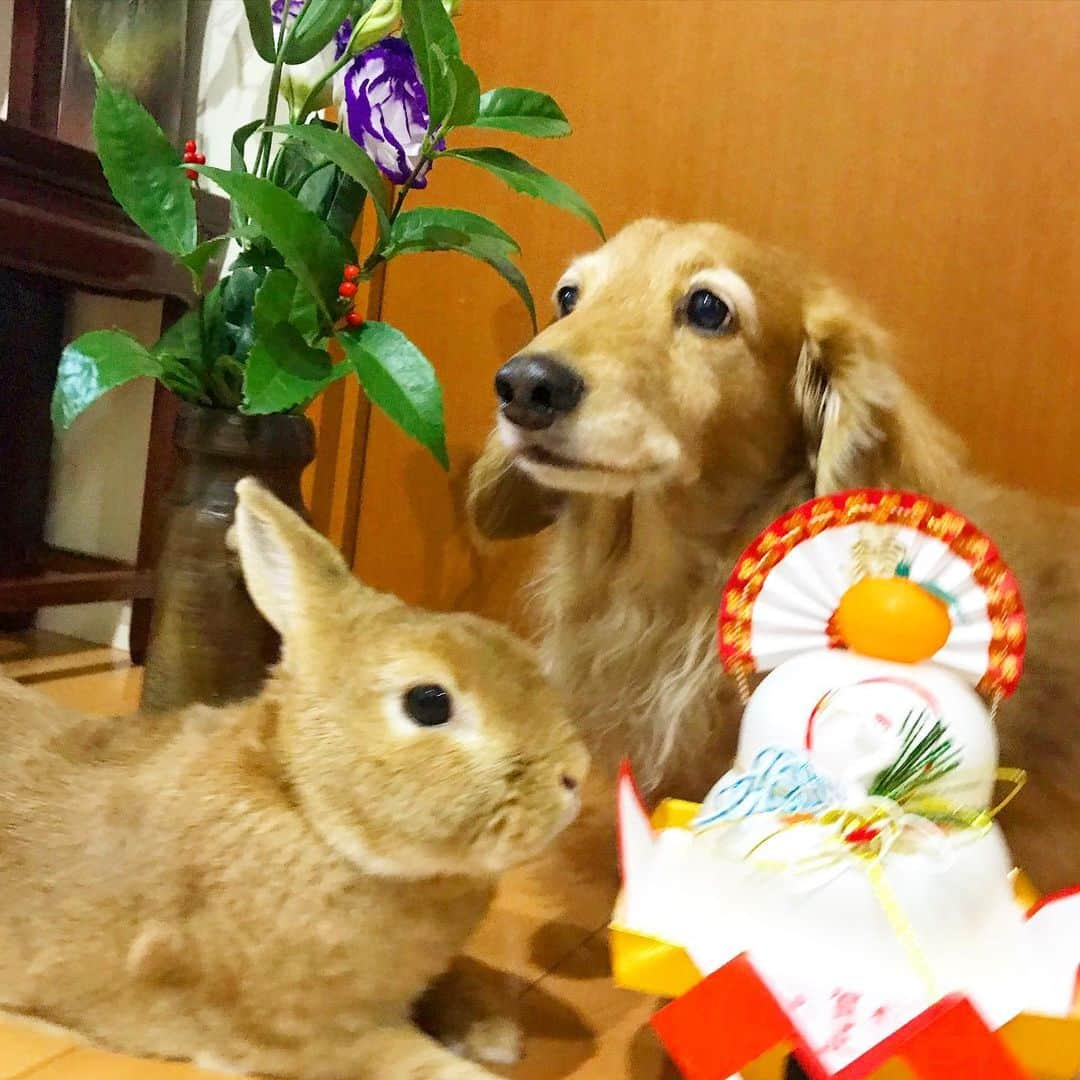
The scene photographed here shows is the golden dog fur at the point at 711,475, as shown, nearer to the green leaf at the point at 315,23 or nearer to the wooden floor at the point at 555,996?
the wooden floor at the point at 555,996

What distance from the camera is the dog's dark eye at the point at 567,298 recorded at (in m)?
1.06

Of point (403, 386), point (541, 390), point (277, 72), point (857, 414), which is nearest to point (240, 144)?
point (277, 72)

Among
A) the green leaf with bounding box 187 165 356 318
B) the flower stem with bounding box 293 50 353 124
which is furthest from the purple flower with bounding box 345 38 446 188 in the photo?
the green leaf with bounding box 187 165 356 318

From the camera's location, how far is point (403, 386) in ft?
2.97

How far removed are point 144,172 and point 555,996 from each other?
0.82 metres

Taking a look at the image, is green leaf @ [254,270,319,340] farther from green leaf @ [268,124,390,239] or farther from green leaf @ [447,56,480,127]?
green leaf @ [447,56,480,127]

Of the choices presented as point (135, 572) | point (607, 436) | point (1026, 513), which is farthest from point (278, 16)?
point (1026, 513)

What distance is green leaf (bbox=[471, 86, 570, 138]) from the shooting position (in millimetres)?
1008

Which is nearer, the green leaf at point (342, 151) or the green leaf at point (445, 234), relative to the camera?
the green leaf at point (342, 151)

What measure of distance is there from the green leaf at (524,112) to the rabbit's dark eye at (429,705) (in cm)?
64

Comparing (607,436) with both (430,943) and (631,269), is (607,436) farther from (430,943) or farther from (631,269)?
(430,943)

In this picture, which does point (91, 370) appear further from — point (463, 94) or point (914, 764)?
point (914, 764)

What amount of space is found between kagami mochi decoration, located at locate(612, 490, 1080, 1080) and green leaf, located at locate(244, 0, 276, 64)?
2.36ft

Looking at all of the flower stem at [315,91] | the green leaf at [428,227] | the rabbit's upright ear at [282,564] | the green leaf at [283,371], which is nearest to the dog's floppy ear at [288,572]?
the rabbit's upright ear at [282,564]
